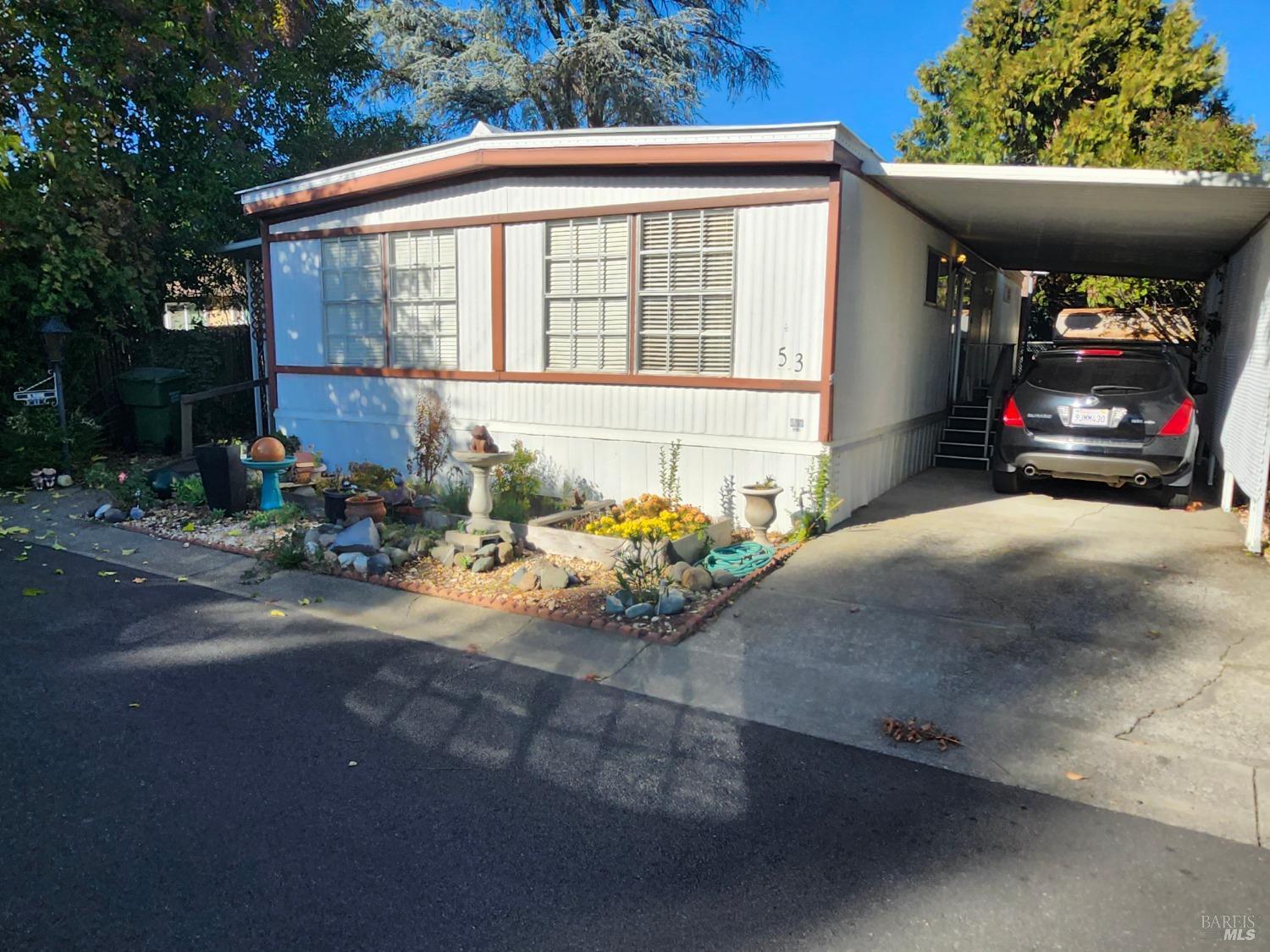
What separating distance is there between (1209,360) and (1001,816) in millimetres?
10721

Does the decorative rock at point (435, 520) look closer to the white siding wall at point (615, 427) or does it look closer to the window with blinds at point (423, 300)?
the white siding wall at point (615, 427)

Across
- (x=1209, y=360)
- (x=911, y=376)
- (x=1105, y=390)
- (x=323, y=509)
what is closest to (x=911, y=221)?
(x=911, y=376)

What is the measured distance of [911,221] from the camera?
9227 millimetres

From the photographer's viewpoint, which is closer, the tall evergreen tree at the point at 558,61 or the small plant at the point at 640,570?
the small plant at the point at 640,570

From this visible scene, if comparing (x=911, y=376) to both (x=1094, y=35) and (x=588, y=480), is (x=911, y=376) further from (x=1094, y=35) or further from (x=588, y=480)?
(x=1094, y=35)

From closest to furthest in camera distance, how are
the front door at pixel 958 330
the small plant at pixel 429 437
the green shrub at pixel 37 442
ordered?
the small plant at pixel 429 437, the green shrub at pixel 37 442, the front door at pixel 958 330

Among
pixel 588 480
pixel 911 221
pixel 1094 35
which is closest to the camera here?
pixel 588 480

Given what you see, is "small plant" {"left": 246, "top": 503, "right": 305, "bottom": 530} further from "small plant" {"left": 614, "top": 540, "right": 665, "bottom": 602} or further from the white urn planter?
the white urn planter

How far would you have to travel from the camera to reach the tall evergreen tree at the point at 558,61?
20.6m

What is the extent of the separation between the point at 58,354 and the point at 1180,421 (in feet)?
39.2

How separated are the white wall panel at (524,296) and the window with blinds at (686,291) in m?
1.18

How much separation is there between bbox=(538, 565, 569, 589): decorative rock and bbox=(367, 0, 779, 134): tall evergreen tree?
56.3ft

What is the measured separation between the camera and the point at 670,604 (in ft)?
18.6

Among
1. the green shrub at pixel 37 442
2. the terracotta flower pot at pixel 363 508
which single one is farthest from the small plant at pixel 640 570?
the green shrub at pixel 37 442
